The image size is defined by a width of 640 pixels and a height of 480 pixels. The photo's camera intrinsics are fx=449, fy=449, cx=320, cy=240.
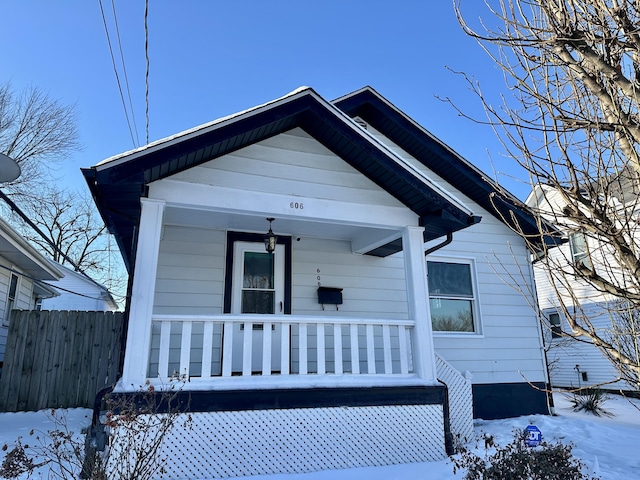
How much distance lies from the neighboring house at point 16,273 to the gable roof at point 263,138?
4.56 meters

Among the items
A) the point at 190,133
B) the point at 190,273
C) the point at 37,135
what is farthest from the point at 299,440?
the point at 37,135

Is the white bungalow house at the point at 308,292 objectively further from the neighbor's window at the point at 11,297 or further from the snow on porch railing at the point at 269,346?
the neighbor's window at the point at 11,297

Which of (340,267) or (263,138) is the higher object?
(263,138)

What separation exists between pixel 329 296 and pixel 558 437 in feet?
12.7

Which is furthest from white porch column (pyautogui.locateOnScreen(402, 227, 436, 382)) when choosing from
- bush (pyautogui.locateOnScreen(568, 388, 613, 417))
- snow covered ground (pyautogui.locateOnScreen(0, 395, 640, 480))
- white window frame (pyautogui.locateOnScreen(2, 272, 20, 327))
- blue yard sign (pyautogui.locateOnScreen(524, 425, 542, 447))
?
white window frame (pyautogui.locateOnScreen(2, 272, 20, 327))

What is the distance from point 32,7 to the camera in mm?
10516

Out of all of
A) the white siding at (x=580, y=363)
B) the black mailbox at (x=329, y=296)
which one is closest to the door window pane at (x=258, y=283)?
the black mailbox at (x=329, y=296)

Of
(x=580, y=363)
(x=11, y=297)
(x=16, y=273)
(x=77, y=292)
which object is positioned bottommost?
(x=580, y=363)

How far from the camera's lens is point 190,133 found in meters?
4.88

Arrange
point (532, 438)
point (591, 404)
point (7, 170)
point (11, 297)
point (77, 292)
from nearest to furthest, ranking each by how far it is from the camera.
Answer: point (532, 438)
point (7, 170)
point (591, 404)
point (11, 297)
point (77, 292)

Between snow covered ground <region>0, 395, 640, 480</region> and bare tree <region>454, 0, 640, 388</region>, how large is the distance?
1521 millimetres

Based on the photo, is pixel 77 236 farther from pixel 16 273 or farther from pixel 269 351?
pixel 269 351

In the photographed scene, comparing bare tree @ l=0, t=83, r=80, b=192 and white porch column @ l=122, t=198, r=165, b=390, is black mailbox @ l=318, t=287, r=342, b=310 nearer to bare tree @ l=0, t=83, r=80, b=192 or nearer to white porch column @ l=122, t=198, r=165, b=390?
A: white porch column @ l=122, t=198, r=165, b=390

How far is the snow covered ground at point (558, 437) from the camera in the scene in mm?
4711
